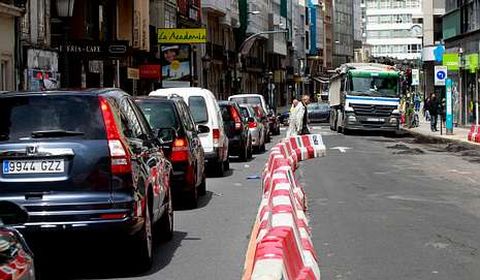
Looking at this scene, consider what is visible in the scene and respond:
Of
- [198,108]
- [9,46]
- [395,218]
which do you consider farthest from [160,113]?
[9,46]

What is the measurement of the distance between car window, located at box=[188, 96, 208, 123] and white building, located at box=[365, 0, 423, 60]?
455 feet

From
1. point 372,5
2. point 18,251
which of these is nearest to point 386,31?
→ point 372,5

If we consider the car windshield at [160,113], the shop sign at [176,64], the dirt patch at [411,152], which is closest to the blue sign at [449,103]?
the dirt patch at [411,152]

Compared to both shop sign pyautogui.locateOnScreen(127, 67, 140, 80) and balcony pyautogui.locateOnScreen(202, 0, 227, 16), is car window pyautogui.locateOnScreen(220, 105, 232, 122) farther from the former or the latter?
balcony pyautogui.locateOnScreen(202, 0, 227, 16)

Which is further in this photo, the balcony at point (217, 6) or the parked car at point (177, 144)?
the balcony at point (217, 6)

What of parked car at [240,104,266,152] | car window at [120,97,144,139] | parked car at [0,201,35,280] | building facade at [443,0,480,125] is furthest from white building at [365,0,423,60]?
parked car at [0,201,35,280]

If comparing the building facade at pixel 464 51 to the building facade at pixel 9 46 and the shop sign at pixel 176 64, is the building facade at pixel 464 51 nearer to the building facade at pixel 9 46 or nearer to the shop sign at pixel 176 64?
the shop sign at pixel 176 64

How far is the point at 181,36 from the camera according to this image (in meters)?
42.4

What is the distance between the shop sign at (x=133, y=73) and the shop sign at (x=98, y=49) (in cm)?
1303

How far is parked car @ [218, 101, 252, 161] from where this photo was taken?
2378 cm

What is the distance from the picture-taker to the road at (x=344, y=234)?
349 inches

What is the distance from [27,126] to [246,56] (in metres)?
77.8

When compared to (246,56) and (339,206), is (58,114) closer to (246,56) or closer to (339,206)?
(339,206)

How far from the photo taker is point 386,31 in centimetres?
16312
